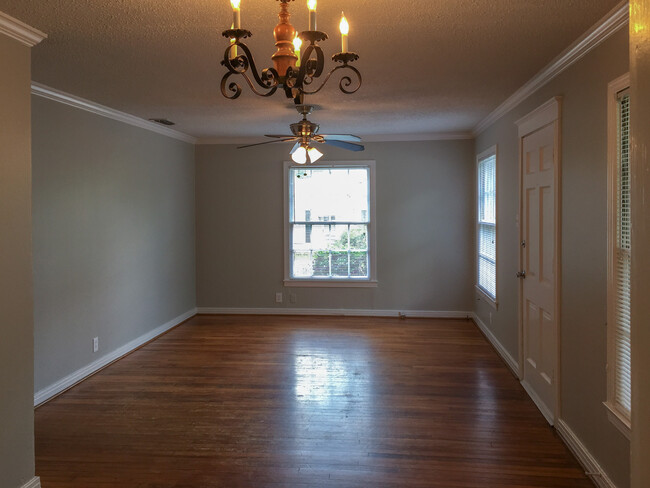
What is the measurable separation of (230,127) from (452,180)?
9.61 feet

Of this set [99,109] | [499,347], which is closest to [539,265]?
[499,347]

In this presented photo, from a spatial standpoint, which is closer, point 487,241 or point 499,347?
point 499,347

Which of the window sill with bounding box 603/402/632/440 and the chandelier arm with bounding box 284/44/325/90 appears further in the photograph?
the window sill with bounding box 603/402/632/440

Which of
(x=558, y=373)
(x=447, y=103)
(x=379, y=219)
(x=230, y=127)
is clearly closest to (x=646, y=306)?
(x=558, y=373)

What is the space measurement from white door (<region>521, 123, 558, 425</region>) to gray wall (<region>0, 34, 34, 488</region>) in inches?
121

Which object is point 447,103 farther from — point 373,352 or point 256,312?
point 256,312

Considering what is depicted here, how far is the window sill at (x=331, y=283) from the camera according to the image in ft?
22.7

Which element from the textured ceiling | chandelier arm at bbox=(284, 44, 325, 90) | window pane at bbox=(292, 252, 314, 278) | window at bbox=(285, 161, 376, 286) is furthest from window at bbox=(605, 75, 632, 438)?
window pane at bbox=(292, 252, 314, 278)

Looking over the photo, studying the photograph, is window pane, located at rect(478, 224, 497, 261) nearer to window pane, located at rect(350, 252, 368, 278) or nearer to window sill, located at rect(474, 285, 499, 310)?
window sill, located at rect(474, 285, 499, 310)

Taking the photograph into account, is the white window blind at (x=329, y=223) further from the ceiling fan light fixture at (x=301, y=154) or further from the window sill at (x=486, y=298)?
the ceiling fan light fixture at (x=301, y=154)

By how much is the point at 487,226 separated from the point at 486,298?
82 centimetres

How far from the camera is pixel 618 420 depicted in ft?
7.87

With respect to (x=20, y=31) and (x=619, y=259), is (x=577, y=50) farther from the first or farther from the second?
(x=20, y=31)

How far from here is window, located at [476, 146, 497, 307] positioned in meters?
5.45
